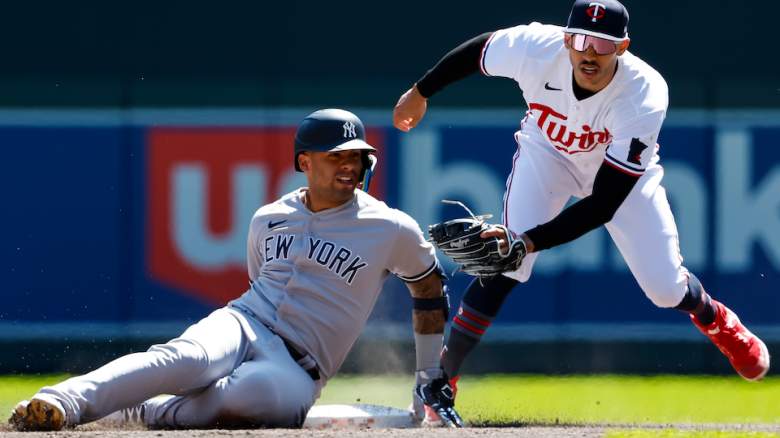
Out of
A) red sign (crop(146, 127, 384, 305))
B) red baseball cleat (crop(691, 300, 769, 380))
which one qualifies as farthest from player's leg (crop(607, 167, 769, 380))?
red sign (crop(146, 127, 384, 305))

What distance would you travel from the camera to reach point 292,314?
451 centimetres

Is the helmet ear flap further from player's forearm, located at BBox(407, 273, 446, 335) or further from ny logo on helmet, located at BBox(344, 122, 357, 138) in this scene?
player's forearm, located at BBox(407, 273, 446, 335)

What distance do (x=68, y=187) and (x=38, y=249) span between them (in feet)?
1.20

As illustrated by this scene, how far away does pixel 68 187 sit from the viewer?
763 cm

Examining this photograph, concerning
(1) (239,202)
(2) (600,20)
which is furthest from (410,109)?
(1) (239,202)

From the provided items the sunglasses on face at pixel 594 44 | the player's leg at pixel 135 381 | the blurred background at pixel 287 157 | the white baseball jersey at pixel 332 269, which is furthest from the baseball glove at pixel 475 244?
the blurred background at pixel 287 157

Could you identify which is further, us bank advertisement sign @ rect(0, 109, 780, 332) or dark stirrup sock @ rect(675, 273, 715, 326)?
us bank advertisement sign @ rect(0, 109, 780, 332)

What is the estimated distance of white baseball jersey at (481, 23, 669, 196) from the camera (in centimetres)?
450

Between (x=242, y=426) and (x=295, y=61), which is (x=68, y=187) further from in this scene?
(x=242, y=426)

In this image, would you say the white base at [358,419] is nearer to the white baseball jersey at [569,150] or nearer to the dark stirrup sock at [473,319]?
the dark stirrup sock at [473,319]

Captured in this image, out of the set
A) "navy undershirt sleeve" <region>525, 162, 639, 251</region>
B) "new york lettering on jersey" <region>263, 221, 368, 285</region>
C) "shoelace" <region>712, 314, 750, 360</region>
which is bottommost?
"shoelace" <region>712, 314, 750, 360</region>

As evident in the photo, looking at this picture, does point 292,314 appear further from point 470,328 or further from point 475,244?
point 470,328

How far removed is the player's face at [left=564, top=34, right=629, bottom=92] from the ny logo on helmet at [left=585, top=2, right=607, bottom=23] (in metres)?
0.07

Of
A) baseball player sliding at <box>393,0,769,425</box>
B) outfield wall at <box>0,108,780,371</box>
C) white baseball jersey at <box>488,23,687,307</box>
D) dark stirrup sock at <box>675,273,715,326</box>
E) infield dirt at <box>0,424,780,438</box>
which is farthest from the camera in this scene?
outfield wall at <box>0,108,780,371</box>
